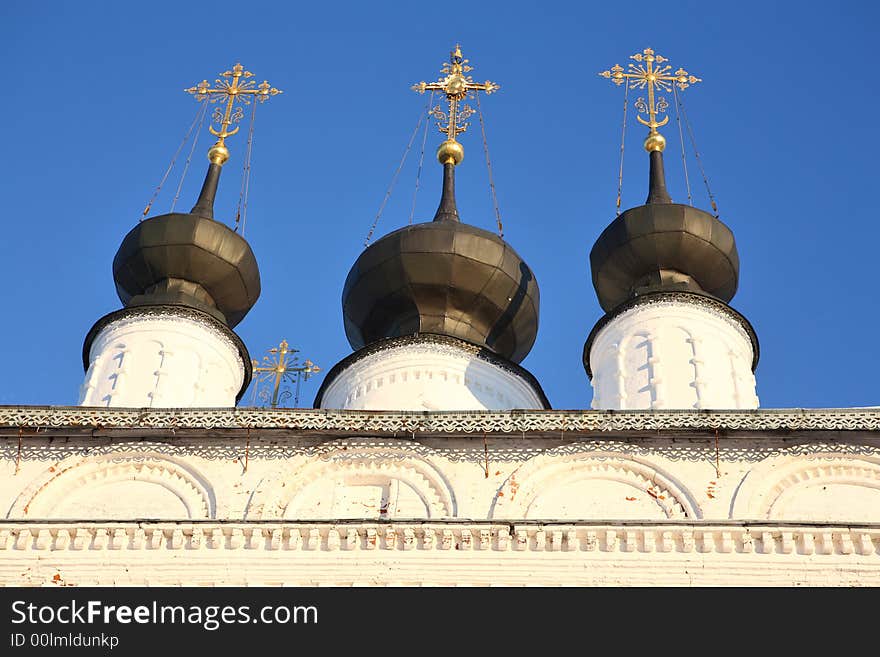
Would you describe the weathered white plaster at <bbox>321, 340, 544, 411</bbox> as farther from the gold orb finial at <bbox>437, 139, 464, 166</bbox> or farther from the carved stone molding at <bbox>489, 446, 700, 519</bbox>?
the gold orb finial at <bbox>437, 139, 464, 166</bbox>

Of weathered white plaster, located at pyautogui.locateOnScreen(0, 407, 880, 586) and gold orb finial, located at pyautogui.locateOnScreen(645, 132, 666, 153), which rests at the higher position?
gold orb finial, located at pyautogui.locateOnScreen(645, 132, 666, 153)

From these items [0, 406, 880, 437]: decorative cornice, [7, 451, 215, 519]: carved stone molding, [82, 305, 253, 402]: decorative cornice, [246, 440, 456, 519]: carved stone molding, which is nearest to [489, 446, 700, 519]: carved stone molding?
[0, 406, 880, 437]: decorative cornice

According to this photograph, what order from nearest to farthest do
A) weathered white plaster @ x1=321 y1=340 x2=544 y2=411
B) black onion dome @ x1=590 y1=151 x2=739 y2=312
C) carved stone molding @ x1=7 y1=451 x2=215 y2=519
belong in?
carved stone molding @ x1=7 y1=451 x2=215 y2=519 < weathered white plaster @ x1=321 y1=340 x2=544 y2=411 < black onion dome @ x1=590 y1=151 x2=739 y2=312

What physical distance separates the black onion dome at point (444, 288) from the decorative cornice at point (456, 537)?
3528mm

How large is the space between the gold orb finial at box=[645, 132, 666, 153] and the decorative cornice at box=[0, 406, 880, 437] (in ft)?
16.5

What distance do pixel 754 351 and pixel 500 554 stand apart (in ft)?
13.5

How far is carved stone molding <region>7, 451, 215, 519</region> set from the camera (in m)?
8.40

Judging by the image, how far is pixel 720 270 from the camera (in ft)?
38.4

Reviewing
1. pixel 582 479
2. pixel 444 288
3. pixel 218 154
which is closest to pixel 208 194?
pixel 218 154

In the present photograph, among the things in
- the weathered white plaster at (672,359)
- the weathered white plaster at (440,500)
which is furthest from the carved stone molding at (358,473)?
the weathered white plaster at (672,359)

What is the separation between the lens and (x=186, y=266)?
11.8 m
